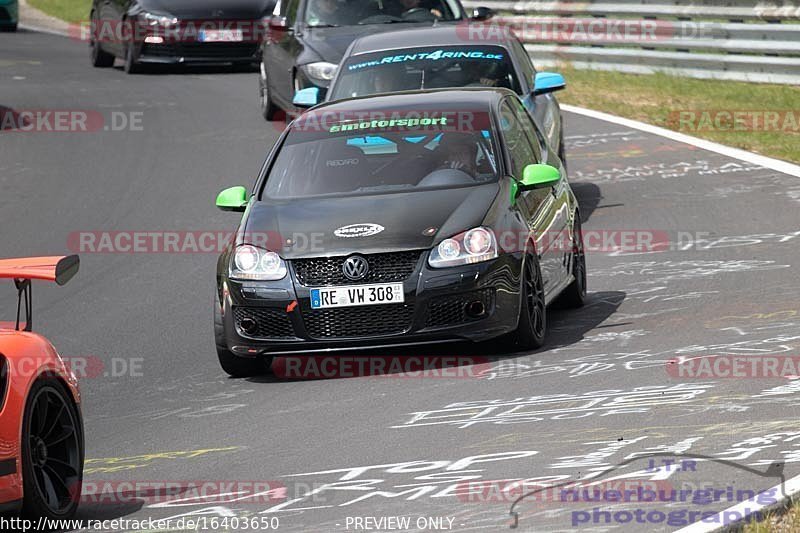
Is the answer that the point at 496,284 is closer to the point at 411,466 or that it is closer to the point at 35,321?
the point at 411,466

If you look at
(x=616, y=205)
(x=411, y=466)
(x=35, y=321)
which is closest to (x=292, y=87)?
(x=616, y=205)

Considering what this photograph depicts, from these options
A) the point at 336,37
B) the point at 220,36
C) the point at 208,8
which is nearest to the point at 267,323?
the point at 336,37

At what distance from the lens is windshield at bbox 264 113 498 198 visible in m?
10.3

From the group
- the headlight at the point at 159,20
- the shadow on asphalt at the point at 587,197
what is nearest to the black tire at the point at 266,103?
the headlight at the point at 159,20

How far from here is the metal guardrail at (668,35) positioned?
68.8ft

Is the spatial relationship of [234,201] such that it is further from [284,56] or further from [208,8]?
[208,8]

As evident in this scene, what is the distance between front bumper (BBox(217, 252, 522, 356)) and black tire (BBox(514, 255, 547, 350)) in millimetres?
94

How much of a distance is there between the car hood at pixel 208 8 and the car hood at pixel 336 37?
206 inches

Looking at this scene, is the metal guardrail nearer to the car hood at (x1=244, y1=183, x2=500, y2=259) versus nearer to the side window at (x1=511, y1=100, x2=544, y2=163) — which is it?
the side window at (x1=511, y1=100, x2=544, y2=163)

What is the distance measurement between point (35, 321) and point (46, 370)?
18.0 ft

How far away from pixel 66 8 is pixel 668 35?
19630 millimetres

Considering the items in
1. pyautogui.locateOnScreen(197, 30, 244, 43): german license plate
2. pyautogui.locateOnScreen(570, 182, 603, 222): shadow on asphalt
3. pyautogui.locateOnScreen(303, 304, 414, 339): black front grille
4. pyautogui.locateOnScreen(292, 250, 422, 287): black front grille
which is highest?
pyautogui.locateOnScreen(292, 250, 422, 287): black front grille

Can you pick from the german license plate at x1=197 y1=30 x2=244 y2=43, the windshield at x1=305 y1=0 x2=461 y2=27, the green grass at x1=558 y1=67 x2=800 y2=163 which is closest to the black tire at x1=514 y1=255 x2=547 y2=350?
the green grass at x1=558 y1=67 x2=800 y2=163

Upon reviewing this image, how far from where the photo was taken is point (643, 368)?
9023 mm
